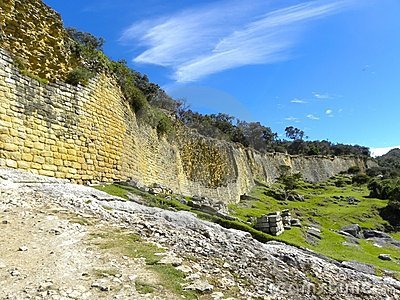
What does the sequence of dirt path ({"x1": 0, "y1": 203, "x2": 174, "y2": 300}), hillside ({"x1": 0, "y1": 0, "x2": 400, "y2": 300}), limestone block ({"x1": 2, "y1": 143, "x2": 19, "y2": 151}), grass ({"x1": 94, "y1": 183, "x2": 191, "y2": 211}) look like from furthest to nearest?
grass ({"x1": 94, "y1": 183, "x2": 191, "y2": 211}) < limestone block ({"x1": 2, "y1": 143, "x2": 19, "y2": 151}) < hillside ({"x1": 0, "y1": 0, "x2": 400, "y2": 300}) < dirt path ({"x1": 0, "y1": 203, "x2": 174, "y2": 300})

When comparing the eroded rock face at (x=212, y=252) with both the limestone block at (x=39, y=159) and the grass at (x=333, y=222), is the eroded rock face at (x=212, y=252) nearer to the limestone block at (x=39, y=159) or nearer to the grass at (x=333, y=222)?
the limestone block at (x=39, y=159)

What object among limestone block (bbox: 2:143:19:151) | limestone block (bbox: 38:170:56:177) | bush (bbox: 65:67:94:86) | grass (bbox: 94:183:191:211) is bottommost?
grass (bbox: 94:183:191:211)

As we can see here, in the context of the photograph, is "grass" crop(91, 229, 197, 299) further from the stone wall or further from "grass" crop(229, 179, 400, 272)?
the stone wall

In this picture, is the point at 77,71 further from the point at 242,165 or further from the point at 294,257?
the point at 242,165

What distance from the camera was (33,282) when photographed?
6.17 m

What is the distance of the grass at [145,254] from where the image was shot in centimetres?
653

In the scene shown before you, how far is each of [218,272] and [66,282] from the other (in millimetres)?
3019

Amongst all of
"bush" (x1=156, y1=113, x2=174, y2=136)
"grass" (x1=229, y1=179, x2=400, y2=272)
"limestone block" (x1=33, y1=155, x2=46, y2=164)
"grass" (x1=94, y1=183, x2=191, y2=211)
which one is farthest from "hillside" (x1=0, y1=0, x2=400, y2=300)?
"bush" (x1=156, y1=113, x2=174, y2=136)

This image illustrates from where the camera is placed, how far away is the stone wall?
13.7 m

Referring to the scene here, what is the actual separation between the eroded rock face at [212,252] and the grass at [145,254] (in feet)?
1.06

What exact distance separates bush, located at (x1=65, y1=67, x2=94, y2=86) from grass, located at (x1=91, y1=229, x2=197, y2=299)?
30.5 ft

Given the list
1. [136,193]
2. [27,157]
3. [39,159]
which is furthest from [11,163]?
[136,193]

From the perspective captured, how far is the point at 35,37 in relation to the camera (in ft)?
49.1

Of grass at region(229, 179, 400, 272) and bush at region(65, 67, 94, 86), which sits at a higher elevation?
bush at region(65, 67, 94, 86)
